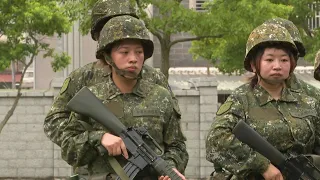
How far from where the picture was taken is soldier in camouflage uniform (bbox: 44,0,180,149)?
477cm

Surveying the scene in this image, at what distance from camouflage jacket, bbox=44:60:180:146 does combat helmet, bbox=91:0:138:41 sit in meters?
0.31

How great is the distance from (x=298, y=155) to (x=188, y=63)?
17.2 meters

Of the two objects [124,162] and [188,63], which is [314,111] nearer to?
[124,162]

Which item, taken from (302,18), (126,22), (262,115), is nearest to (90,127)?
(126,22)

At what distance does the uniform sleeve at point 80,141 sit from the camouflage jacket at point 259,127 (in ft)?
2.16

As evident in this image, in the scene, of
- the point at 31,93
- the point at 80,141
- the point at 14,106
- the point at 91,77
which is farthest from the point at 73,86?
the point at 31,93

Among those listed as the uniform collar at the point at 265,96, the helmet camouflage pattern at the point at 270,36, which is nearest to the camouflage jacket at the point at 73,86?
the uniform collar at the point at 265,96

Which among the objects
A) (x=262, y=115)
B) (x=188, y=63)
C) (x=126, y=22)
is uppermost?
(x=126, y=22)

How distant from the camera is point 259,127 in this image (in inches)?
176

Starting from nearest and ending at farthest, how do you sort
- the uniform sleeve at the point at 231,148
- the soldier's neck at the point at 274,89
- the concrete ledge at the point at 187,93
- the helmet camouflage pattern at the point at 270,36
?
the uniform sleeve at the point at 231,148, the helmet camouflage pattern at the point at 270,36, the soldier's neck at the point at 274,89, the concrete ledge at the point at 187,93

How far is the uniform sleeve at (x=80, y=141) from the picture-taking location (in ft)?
14.4

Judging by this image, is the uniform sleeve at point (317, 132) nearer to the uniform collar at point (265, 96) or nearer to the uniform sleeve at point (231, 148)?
the uniform collar at point (265, 96)

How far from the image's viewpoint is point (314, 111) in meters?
4.61

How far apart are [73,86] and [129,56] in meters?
0.68
